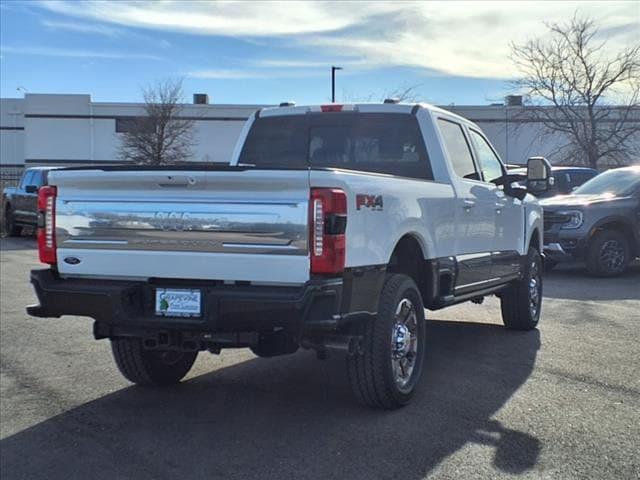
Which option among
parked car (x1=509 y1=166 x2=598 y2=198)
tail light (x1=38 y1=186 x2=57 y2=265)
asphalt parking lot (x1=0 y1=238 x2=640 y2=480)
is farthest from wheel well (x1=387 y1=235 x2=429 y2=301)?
parked car (x1=509 y1=166 x2=598 y2=198)

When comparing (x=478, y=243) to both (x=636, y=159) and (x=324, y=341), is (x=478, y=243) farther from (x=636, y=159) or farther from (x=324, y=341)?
(x=636, y=159)

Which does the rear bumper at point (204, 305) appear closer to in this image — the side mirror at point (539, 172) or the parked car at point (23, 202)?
the side mirror at point (539, 172)

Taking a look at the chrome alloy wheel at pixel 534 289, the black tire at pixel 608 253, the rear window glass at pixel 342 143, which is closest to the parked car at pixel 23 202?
the black tire at pixel 608 253

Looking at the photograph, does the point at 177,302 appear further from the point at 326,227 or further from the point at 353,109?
the point at 353,109

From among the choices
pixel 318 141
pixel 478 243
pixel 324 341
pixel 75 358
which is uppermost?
pixel 318 141

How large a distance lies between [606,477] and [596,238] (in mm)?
8756

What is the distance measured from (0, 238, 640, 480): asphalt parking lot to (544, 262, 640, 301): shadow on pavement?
111 inches

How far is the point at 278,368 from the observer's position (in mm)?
6449

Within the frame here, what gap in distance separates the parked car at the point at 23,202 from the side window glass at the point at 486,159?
14.9m

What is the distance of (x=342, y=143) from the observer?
21.1 ft

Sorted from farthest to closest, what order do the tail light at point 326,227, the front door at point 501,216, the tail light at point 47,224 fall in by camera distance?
the front door at point 501,216
the tail light at point 47,224
the tail light at point 326,227

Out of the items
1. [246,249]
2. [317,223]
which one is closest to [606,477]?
[317,223]

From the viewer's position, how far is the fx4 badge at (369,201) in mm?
4363

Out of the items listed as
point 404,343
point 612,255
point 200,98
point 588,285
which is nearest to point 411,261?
point 404,343
